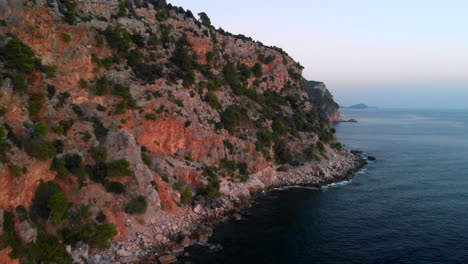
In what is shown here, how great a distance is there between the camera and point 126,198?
42406 mm

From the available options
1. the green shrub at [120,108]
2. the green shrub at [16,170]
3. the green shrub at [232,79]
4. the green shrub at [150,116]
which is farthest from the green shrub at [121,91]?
the green shrub at [232,79]

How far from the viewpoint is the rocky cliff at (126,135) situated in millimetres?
34188

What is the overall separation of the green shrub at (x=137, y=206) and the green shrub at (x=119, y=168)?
3805 mm

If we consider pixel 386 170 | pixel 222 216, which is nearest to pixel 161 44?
pixel 222 216

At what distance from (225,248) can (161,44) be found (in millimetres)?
45688

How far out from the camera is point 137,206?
41.6 m

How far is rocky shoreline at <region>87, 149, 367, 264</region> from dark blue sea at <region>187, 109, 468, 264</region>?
2.43 metres

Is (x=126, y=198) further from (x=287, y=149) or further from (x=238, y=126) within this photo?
(x=287, y=149)

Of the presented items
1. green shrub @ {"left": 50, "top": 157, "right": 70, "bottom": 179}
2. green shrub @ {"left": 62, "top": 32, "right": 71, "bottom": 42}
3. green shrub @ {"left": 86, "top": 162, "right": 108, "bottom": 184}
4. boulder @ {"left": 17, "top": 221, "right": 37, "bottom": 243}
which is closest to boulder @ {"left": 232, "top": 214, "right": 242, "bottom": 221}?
green shrub @ {"left": 86, "top": 162, "right": 108, "bottom": 184}

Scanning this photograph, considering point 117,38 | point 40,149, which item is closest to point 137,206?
point 40,149

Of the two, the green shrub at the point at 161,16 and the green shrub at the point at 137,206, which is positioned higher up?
the green shrub at the point at 161,16

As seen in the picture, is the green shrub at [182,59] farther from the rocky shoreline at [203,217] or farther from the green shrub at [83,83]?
the rocky shoreline at [203,217]

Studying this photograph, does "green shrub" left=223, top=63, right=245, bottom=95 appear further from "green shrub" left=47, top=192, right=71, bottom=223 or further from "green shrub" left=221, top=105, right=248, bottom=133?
"green shrub" left=47, top=192, right=71, bottom=223

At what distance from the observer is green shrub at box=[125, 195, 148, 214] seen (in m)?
41.3
